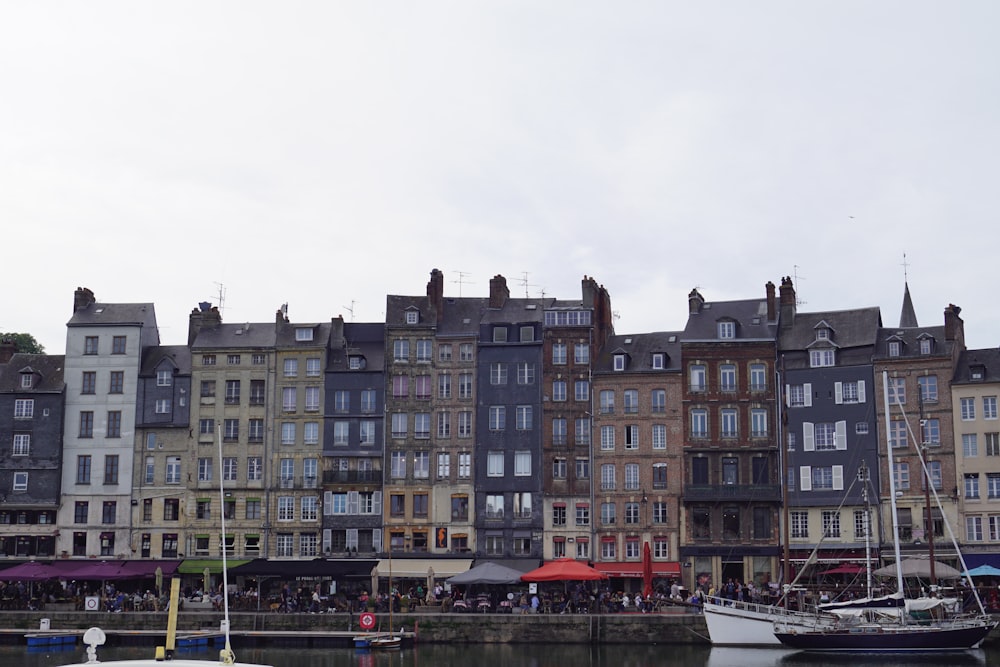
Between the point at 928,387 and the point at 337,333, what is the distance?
30.9m

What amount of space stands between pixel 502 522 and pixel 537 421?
5.53 m

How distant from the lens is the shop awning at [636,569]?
65625 millimetres

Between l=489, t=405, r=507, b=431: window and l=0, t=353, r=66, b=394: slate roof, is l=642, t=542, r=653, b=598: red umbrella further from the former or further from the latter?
l=0, t=353, r=66, b=394: slate roof

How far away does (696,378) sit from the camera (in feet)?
222

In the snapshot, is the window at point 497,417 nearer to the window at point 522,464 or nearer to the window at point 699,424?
the window at point 522,464

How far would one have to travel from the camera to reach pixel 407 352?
7044 centimetres

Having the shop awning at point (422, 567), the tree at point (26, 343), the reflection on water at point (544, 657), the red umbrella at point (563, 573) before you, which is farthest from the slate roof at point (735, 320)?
the tree at point (26, 343)

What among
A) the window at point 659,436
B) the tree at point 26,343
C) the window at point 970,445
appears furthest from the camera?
the tree at point 26,343

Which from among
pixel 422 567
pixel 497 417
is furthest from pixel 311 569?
pixel 497 417

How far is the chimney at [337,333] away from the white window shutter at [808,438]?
24656 millimetres

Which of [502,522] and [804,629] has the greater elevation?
[502,522]

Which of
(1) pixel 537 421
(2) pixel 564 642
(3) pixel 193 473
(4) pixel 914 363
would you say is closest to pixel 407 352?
(1) pixel 537 421

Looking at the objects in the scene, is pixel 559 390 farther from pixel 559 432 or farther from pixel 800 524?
pixel 800 524

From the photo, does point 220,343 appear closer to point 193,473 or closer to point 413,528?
point 193,473
